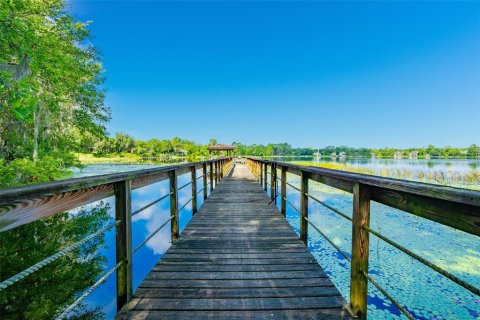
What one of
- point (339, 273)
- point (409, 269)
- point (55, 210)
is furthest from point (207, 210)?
point (409, 269)

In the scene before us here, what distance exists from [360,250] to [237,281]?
40.9 inches

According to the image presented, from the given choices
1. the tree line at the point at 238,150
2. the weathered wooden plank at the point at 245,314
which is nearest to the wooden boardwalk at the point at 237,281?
the weathered wooden plank at the point at 245,314

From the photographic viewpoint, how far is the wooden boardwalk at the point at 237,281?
1.63 metres

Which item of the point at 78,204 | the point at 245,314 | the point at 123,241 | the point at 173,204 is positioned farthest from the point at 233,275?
the point at 78,204

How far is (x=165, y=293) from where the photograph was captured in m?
1.83

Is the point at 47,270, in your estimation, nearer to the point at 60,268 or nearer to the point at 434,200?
the point at 60,268

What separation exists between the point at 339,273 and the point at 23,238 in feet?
27.9

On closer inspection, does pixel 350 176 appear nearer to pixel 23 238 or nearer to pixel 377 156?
pixel 23 238

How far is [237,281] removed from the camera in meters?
2.00

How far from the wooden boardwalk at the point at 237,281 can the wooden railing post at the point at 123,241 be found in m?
0.11

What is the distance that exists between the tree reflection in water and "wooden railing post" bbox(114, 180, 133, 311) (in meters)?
3.61

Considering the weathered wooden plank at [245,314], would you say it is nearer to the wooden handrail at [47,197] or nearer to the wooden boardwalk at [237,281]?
the wooden boardwalk at [237,281]

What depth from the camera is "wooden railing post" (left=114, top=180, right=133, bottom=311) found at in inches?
68.2

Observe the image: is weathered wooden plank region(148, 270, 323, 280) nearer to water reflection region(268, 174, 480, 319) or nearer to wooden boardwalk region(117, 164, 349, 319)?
wooden boardwalk region(117, 164, 349, 319)
